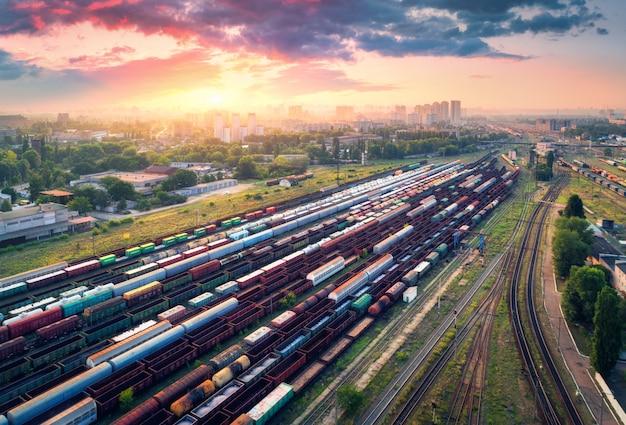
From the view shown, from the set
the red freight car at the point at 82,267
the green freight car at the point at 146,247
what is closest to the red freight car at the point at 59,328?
the red freight car at the point at 82,267

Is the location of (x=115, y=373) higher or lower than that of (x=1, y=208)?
lower

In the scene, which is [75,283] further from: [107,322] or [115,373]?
[115,373]

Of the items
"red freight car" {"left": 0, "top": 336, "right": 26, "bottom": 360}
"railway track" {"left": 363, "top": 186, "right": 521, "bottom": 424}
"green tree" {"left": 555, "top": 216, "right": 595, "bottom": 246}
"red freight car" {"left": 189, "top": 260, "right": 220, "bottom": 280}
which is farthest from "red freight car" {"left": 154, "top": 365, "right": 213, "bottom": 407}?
"green tree" {"left": 555, "top": 216, "right": 595, "bottom": 246}

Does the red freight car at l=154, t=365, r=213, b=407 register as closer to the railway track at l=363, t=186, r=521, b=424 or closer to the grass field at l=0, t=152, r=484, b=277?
the railway track at l=363, t=186, r=521, b=424

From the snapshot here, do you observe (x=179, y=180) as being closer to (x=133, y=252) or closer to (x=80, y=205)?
(x=80, y=205)

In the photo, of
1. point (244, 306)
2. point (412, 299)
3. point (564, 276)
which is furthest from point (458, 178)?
point (244, 306)
